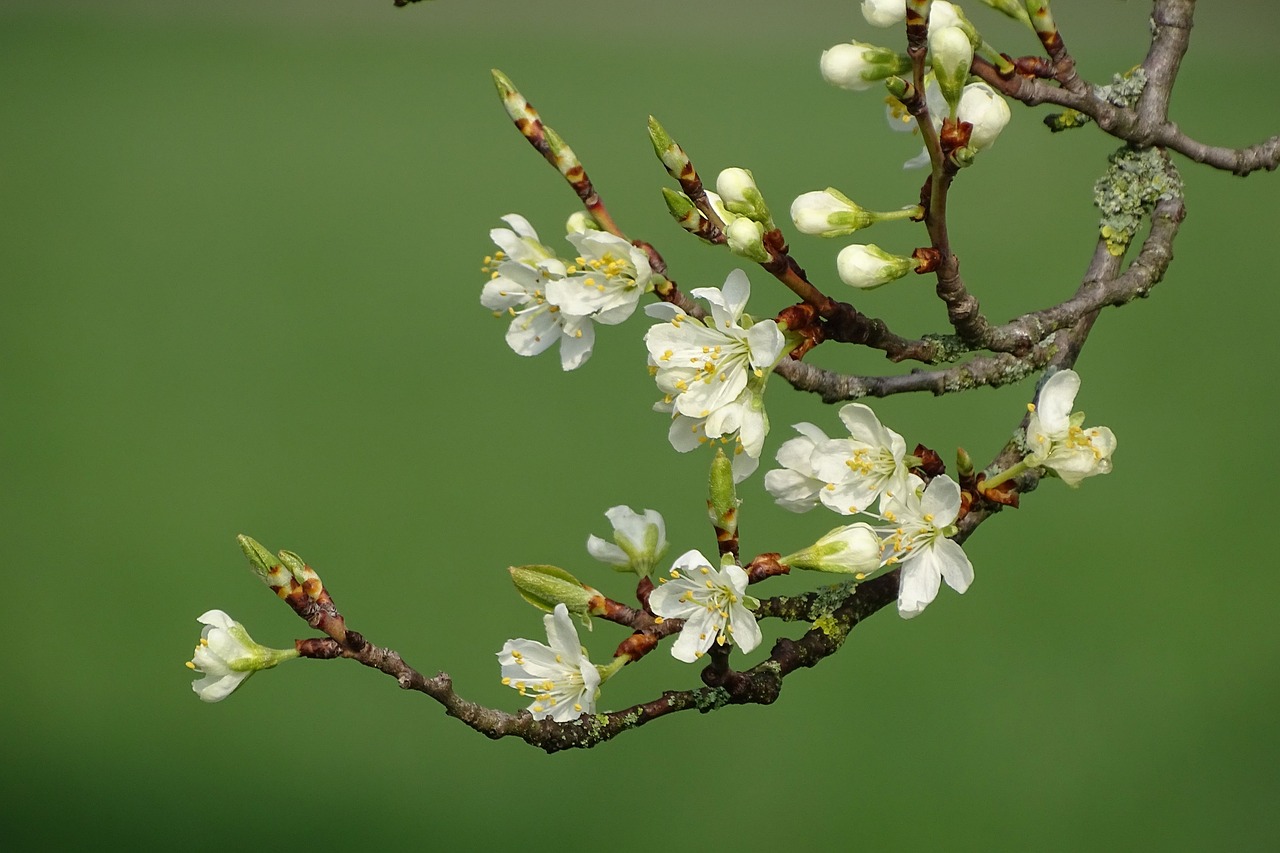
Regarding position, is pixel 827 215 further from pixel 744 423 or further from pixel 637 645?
pixel 637 645

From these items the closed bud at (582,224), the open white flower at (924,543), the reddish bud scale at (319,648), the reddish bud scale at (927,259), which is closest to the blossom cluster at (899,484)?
the open white flower at (924,543)

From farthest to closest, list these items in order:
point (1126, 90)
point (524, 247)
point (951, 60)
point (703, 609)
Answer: point (1126, 90)
point (524, 247)
point (703, 609)
point (951, 60)

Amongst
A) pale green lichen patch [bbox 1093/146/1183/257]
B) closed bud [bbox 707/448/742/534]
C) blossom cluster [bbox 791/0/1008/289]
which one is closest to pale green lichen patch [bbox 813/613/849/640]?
closed bud [bbox 707/448/742/534]

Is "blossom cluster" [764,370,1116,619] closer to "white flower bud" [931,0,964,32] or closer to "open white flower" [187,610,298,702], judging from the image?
"white flower bud" [931,0,964,32]

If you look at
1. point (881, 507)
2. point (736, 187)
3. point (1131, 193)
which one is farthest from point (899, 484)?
point (1131, 193)

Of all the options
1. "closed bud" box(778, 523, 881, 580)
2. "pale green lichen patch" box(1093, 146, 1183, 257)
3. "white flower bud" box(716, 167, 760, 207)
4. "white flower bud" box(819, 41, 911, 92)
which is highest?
"pale green lichen patch" box(1093, 146, 1183, 257)

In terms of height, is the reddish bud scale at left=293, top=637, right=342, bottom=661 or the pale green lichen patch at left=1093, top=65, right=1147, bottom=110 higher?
the pale green lichen patch at left=1093, top=65, right=1147, bottom=110
